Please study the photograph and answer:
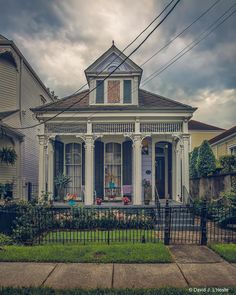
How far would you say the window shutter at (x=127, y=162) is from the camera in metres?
14.7

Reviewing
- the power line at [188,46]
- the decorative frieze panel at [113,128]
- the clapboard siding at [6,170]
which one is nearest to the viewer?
the power line at [188,46]

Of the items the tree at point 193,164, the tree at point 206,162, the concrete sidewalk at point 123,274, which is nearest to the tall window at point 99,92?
the tree at point 206,162

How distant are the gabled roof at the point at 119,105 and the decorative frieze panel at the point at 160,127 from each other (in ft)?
2.59

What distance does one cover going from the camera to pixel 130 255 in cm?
648

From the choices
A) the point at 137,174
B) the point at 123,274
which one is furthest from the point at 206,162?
the point at 123,274

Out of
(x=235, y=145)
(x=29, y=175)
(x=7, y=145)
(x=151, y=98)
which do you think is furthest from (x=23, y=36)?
(x=235, y=145)

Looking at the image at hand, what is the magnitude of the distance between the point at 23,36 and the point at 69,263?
1071 cm

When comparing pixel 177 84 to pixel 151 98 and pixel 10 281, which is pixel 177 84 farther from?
pixel 10 281

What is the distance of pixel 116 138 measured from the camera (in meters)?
14.9

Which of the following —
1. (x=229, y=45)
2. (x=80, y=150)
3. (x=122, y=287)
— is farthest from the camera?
(x=80, y=150)

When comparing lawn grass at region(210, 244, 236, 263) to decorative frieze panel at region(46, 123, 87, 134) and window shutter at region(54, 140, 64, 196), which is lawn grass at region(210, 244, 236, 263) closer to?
decorative frieze panel at region(46, 123, 87, 134)

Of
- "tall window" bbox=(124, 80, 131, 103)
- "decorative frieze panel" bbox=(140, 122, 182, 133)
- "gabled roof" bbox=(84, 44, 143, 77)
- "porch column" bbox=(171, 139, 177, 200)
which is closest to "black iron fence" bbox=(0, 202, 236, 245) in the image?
"porch column" bbox=(171, 139, 177, 200)

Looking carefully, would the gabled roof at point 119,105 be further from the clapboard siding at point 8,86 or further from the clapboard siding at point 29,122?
the clapboard siding at point 29,122

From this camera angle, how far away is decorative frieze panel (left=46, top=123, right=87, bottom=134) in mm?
13422
